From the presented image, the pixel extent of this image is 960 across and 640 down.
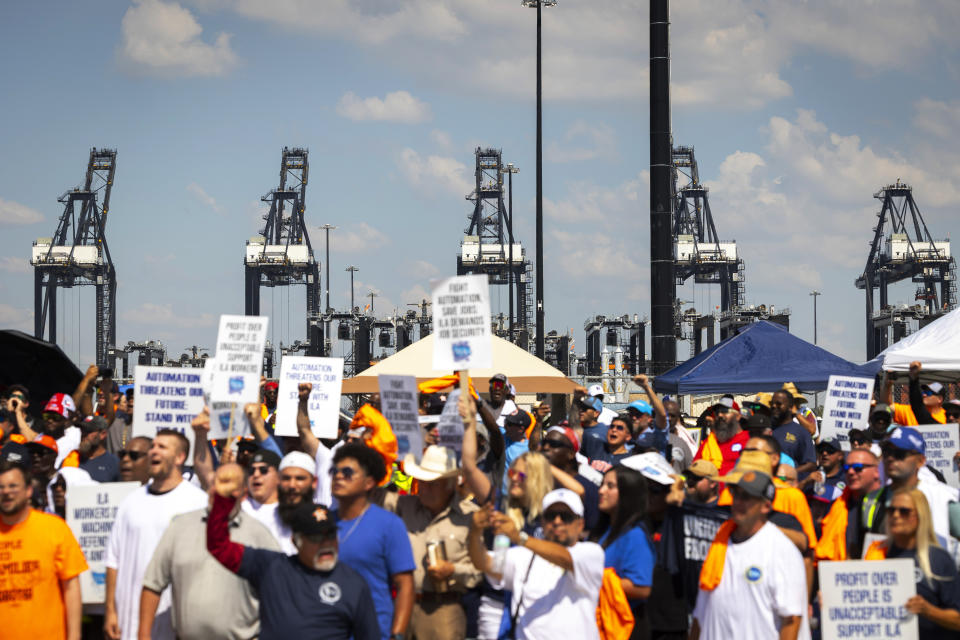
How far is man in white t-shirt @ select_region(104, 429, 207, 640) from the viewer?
212 inches

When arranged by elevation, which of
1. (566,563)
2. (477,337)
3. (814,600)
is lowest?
(814,600)

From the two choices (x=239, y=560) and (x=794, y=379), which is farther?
(x=794, y=379)

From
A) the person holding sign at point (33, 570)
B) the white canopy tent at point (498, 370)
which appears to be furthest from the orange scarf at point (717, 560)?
the white canopy tent at point (498, 370)

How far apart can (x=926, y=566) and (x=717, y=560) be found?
0.91m

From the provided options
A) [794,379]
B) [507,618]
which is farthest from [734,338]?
[507,618]

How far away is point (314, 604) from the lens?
175 inches

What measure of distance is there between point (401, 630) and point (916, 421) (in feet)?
24.8

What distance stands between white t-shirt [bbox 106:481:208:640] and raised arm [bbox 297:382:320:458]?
6.91 ft

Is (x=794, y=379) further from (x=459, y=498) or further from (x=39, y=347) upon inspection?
(x=459, y=498)

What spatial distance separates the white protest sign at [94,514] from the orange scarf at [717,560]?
9.97ft

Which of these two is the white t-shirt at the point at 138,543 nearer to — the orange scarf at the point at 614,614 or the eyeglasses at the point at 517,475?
the eyeglasses at the point at 517,475

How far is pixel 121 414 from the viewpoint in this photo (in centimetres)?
1060

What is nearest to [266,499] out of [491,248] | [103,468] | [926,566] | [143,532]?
[143,532]

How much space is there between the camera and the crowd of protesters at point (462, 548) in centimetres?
478
